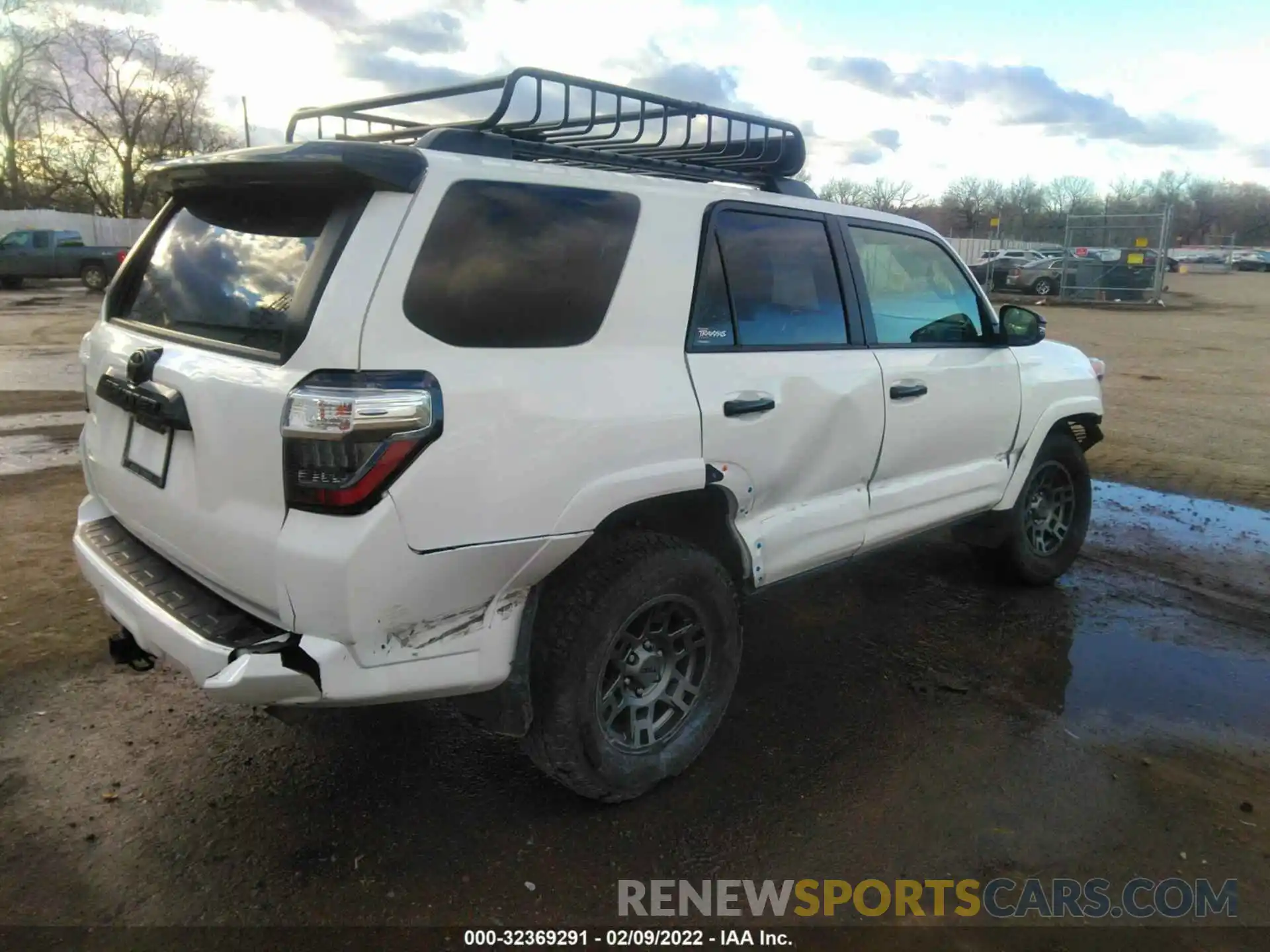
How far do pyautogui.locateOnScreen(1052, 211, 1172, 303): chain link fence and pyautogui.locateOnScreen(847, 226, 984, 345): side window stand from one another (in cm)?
2225

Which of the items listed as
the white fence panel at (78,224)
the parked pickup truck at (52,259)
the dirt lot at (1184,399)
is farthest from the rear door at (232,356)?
the white fence panel at (78,224)

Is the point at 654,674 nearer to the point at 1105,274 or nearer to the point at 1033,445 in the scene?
the point at 1033,445

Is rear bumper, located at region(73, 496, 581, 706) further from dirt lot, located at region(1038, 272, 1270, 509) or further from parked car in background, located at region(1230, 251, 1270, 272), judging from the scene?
parked car in background, located at region(1230, 251, 1270, 272)

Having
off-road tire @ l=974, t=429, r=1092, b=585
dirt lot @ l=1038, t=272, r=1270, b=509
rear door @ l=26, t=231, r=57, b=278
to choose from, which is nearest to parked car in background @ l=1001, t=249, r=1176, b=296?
dirt lot @ l=1038, t=272, r=1270, b=509

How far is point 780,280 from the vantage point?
339cm

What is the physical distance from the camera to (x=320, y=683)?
227 cm

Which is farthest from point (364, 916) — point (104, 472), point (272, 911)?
point (104, 472)

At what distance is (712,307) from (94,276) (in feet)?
93.7

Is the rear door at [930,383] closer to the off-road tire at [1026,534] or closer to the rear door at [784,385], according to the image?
the rear door at [784,385]

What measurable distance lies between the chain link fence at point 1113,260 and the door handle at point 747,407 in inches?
939

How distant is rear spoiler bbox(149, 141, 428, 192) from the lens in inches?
89.9

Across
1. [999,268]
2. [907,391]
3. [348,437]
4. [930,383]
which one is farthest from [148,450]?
[999,268]

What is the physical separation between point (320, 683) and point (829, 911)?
152cm

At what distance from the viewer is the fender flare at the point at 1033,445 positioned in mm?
4496
